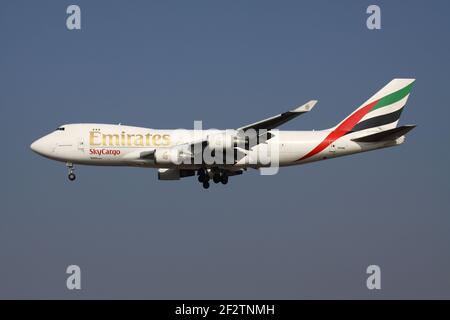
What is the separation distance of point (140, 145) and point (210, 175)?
5245 mm

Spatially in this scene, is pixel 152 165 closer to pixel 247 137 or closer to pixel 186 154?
pixel 186 154

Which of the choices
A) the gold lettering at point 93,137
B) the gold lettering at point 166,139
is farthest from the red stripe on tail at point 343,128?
the gold lettering at point 93,137

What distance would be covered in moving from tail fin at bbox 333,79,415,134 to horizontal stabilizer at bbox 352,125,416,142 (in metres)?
1.88

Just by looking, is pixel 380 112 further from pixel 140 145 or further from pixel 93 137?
pixel 93 137

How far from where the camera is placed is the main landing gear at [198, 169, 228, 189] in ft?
192

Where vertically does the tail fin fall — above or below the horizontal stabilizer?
above

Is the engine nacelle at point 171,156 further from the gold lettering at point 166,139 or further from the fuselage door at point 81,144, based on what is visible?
the fuselage door at point 81,144

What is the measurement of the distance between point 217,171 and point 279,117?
7963 mm

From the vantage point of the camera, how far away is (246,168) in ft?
191

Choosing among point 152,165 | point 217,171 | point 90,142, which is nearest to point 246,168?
point 217,171

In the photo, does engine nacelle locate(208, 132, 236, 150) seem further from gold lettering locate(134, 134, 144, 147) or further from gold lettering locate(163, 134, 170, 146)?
gold lettering locate(134, 134, 144, 147)

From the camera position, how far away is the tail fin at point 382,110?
60375mm

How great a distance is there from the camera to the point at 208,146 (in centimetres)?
5562

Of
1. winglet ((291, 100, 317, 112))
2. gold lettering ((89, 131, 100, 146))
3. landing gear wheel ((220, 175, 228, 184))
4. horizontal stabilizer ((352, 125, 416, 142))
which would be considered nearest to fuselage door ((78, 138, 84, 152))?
gold lettering ((89, 131, 100, 146))
